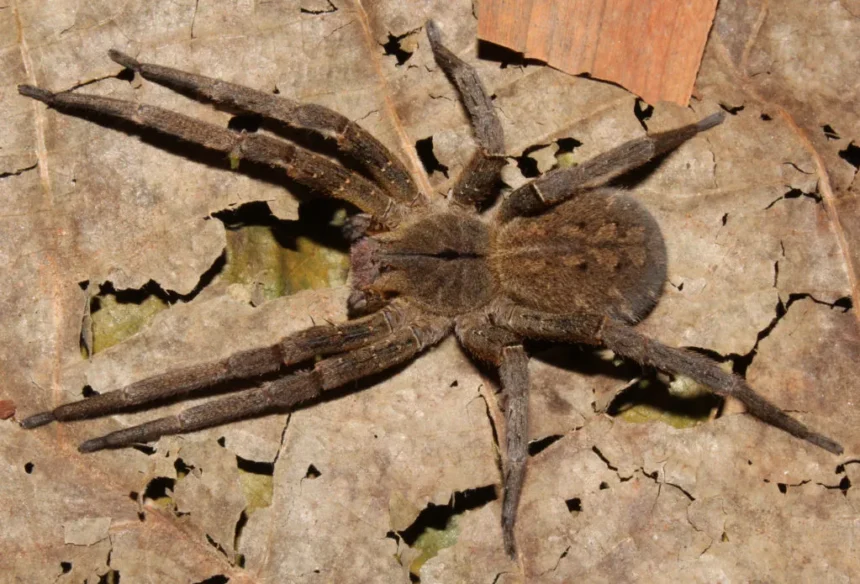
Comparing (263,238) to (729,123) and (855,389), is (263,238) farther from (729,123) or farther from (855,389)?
(855,389)

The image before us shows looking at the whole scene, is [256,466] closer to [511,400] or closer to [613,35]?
[511,400]

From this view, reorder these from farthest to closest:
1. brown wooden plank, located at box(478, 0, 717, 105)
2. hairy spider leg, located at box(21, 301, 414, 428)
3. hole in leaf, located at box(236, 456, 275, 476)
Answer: brown wooden plank, located at box(478, 0, 717, 105), hole in leaf, located at box(236, 456, 275, 476), hairy spider leg, located at box(21, 301, 414, 428)

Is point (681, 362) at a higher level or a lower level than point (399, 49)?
lower

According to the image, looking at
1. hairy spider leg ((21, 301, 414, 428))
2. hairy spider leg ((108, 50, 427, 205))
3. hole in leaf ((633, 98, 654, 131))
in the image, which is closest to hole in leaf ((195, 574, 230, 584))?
hairy spider leg ((21, 301, 414, 428))

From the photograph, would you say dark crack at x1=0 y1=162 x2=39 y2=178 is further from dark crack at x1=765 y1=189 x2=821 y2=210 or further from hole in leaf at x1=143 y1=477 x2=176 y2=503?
dark crack at x1=765 y1=189 x2=821 y2=210

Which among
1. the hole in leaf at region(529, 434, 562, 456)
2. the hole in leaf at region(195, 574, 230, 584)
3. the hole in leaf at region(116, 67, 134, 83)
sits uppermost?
the hole in leaf at region(116, 67, 134, 83)

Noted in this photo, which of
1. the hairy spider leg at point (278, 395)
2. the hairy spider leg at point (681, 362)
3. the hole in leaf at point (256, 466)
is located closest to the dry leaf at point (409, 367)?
the hole in leaf at point (256, 466)

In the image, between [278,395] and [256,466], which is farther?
[256,466]

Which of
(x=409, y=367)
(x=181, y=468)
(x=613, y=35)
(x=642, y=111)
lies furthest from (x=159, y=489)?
(x=613, y=35)

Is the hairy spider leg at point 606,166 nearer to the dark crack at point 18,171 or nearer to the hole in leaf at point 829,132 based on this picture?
the hole in leaf at point 829,132
